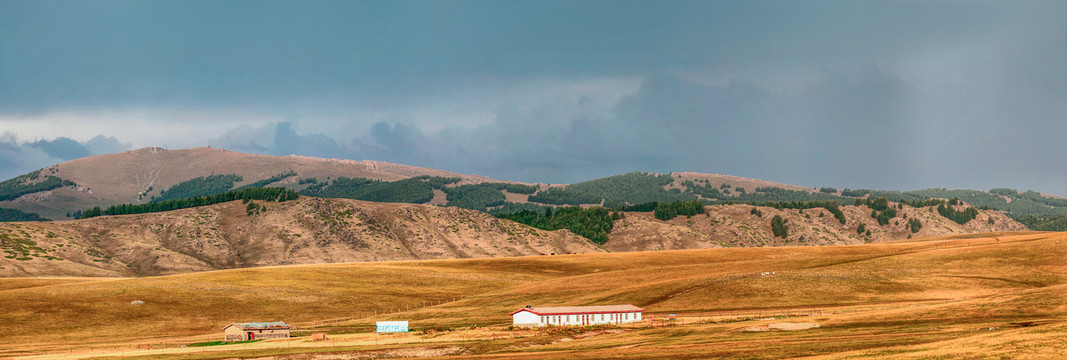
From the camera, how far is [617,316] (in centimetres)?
10206

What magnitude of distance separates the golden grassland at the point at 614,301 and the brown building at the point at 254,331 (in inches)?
136

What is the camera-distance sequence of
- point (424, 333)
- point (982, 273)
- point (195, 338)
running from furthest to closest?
point (982, 273)
point (195, 338)
point (424, 333)

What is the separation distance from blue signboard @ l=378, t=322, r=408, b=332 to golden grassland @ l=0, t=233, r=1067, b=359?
2367mm

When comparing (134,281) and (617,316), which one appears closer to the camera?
(617,316)

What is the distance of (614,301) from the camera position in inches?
4626

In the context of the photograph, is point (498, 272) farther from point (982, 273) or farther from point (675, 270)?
point (982, 273)

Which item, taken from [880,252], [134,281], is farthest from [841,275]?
[134,281]

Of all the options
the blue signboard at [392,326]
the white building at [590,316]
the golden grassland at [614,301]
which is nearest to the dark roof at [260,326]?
the golden grassland at [614,301]

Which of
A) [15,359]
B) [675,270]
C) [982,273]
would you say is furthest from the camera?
[675,270]

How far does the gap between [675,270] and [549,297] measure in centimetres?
3362

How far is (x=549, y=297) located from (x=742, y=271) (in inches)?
1316

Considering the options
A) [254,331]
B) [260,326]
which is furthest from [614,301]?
[254,331]

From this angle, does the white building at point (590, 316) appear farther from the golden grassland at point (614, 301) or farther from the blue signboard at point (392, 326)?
the blue signboard at point (392, 326)

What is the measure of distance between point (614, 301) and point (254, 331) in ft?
157
